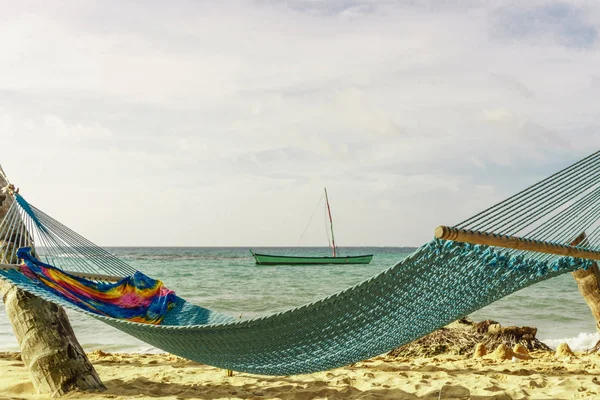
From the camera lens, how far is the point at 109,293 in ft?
10.3

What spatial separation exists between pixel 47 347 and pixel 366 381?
5.40ft

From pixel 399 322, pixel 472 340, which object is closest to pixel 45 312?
pixel 399 322

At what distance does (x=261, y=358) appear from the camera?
2.32m

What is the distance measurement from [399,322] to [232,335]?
0.66 m

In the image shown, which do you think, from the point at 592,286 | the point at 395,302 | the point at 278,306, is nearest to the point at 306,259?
the point at 278,306

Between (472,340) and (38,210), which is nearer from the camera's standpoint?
(38,210)

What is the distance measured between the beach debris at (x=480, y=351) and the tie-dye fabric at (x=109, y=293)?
220 cm

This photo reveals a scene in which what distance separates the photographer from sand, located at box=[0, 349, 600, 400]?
2.72 m

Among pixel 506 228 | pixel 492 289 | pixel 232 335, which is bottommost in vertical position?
pixel 232 335

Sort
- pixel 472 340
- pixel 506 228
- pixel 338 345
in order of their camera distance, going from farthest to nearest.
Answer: pixel 472 340 → pixel 338 345 → pixel 506 228

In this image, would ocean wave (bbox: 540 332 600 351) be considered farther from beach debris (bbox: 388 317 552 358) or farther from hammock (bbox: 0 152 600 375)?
hammock (bbox: 0 152 600 375)

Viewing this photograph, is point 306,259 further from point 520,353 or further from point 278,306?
point 520,353

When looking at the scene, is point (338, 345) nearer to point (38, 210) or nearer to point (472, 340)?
point (38, 210)

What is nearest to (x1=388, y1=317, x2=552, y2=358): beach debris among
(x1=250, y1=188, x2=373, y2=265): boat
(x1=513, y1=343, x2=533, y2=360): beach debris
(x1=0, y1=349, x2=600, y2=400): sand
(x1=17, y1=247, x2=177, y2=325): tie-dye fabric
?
(x1=513, y1=343, x2=533, y2=360): beach debris
